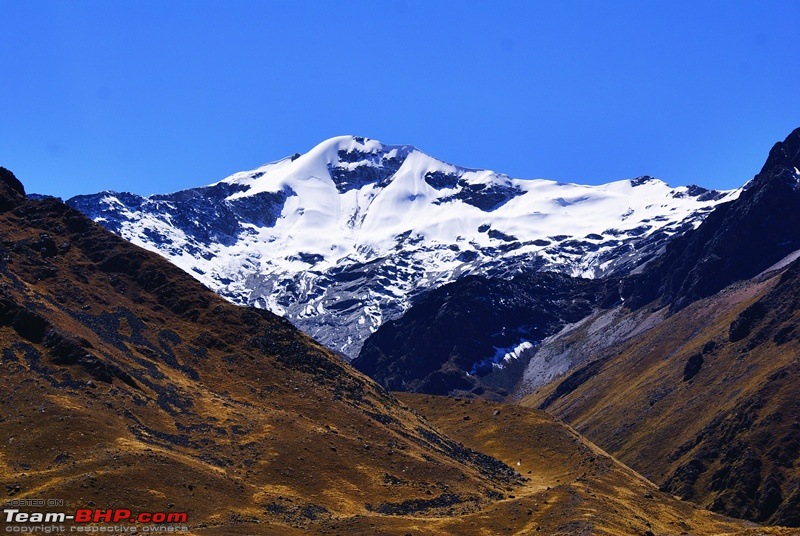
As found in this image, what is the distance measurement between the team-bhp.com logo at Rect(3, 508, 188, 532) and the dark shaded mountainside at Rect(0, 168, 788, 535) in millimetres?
1126

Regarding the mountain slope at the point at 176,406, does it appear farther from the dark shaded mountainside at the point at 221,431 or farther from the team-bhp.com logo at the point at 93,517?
the team-bhp.com logo at the point at 93,517

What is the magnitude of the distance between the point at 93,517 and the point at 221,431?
3588 centimetres

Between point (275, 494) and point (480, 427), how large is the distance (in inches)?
3247

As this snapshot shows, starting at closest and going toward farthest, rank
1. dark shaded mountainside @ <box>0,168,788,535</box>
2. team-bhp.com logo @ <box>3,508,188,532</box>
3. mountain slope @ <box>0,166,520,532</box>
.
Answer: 1. team-bhp.com logo @ <box>3,508,188,532</box>
2. mountain slope @ <box>0,166,520,532</box>
3. dark shaded mountainside @ <box>0,168,788,535</box>

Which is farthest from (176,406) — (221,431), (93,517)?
(93,517)

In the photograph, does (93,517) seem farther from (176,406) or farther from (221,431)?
(176,406)

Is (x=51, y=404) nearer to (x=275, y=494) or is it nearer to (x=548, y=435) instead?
(x=275, y=494)

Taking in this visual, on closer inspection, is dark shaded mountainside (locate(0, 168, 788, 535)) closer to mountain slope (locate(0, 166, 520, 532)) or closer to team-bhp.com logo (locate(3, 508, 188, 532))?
mountain slope (locate(0, 166, 520, 532))

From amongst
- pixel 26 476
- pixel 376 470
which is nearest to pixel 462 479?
pixel 376 470

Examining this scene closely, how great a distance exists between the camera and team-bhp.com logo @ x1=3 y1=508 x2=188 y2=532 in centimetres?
7862

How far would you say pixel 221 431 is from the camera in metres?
119

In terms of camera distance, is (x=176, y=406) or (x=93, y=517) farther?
(x=176, y=406)

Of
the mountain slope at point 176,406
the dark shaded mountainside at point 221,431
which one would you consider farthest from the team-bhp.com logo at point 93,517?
the mountain slope at point 176,406

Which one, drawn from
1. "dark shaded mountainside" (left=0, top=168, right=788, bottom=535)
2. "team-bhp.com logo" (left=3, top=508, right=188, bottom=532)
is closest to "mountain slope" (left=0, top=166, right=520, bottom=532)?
"dark shaded mountainside" (left=0, top=168, right=788, bottom=535)
